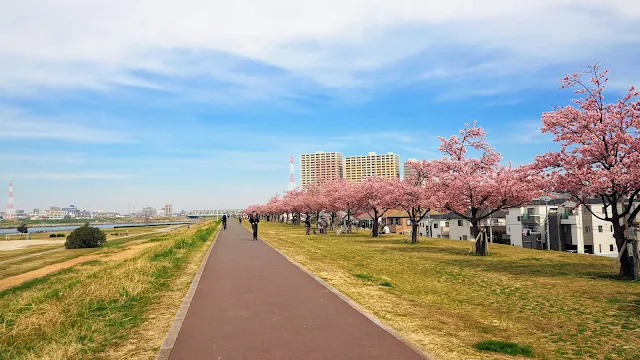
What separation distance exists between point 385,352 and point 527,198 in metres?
19.8

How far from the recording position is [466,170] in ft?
83.9

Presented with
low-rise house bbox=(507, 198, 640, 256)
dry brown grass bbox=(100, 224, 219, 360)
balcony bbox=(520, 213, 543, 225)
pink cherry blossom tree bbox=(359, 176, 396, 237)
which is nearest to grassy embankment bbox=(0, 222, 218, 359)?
dry brown grass bbox=(100, 224, 219, 360)

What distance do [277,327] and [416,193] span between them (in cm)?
2743

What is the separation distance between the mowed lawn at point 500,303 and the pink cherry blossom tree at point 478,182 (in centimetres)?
446

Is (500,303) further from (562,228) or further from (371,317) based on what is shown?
(562,228)

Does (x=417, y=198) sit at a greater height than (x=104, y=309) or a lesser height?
greater

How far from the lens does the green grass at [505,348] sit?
21.9ft

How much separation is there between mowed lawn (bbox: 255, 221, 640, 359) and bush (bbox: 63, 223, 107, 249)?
4604cm

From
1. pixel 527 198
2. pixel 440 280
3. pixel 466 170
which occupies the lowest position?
pixel 440 280

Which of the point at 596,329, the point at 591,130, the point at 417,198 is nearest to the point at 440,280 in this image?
the point at 596,329

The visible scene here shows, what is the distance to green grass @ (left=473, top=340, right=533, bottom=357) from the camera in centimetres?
Answer: 668

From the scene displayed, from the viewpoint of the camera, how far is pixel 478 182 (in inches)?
929

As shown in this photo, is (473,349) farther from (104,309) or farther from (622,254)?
A: (622,254)

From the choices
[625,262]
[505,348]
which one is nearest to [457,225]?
[625,262]
